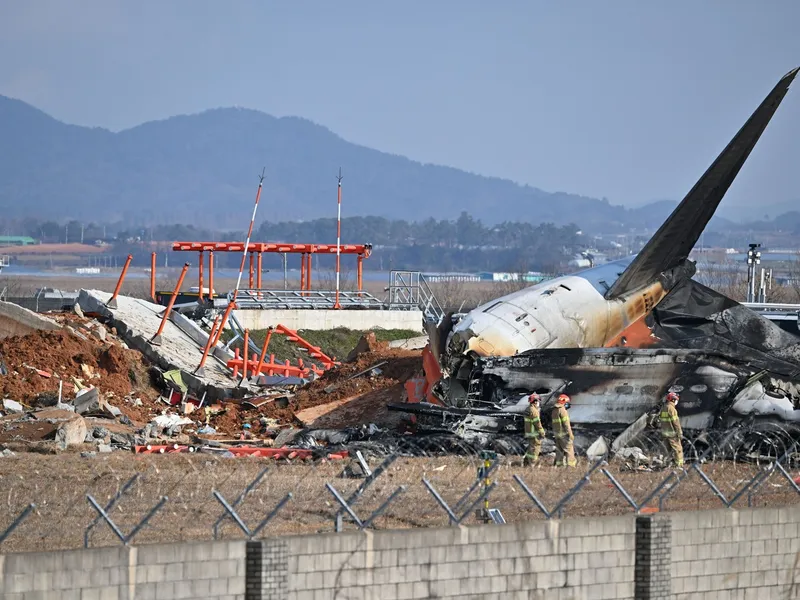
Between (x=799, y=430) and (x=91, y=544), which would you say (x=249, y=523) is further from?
(x=799, y=430)

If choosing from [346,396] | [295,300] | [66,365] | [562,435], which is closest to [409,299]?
[295,300]

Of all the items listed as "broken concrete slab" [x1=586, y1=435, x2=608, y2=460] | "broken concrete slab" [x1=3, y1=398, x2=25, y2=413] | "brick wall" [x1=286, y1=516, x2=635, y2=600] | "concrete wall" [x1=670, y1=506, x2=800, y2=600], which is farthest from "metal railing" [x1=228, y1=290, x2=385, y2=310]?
"brick wall" [x1=286, y1=516, x2=635, y2=600]

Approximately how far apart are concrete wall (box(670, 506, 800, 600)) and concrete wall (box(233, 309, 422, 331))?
117 feet

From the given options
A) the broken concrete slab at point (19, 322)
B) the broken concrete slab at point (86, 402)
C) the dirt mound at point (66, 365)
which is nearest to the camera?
the broken concrete slab at point (86, 402)

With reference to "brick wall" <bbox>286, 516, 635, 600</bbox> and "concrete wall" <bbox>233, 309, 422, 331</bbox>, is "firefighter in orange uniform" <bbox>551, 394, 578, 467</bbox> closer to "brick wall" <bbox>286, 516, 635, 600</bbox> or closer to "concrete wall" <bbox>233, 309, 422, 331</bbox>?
"brick wall" <bbox>286, 516, 635, 600</bbox>

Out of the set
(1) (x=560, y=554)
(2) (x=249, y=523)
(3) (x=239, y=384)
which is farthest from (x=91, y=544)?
(3) (x=239, y=384)

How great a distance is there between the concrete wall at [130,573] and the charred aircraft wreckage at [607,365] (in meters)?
12.9

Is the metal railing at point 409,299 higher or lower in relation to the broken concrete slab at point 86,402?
higher

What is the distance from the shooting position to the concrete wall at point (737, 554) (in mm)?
17688

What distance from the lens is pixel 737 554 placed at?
59.8ft

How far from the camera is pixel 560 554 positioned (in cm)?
1675

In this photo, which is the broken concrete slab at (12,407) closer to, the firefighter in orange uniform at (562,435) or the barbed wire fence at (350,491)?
the barbed wire fence at (350,491)

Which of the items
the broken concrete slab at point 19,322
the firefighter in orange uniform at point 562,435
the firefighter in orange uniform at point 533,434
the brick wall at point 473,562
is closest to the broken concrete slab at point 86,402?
the broken concrete slab at point 19,322

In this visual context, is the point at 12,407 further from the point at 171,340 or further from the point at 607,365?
the point at 607,365
